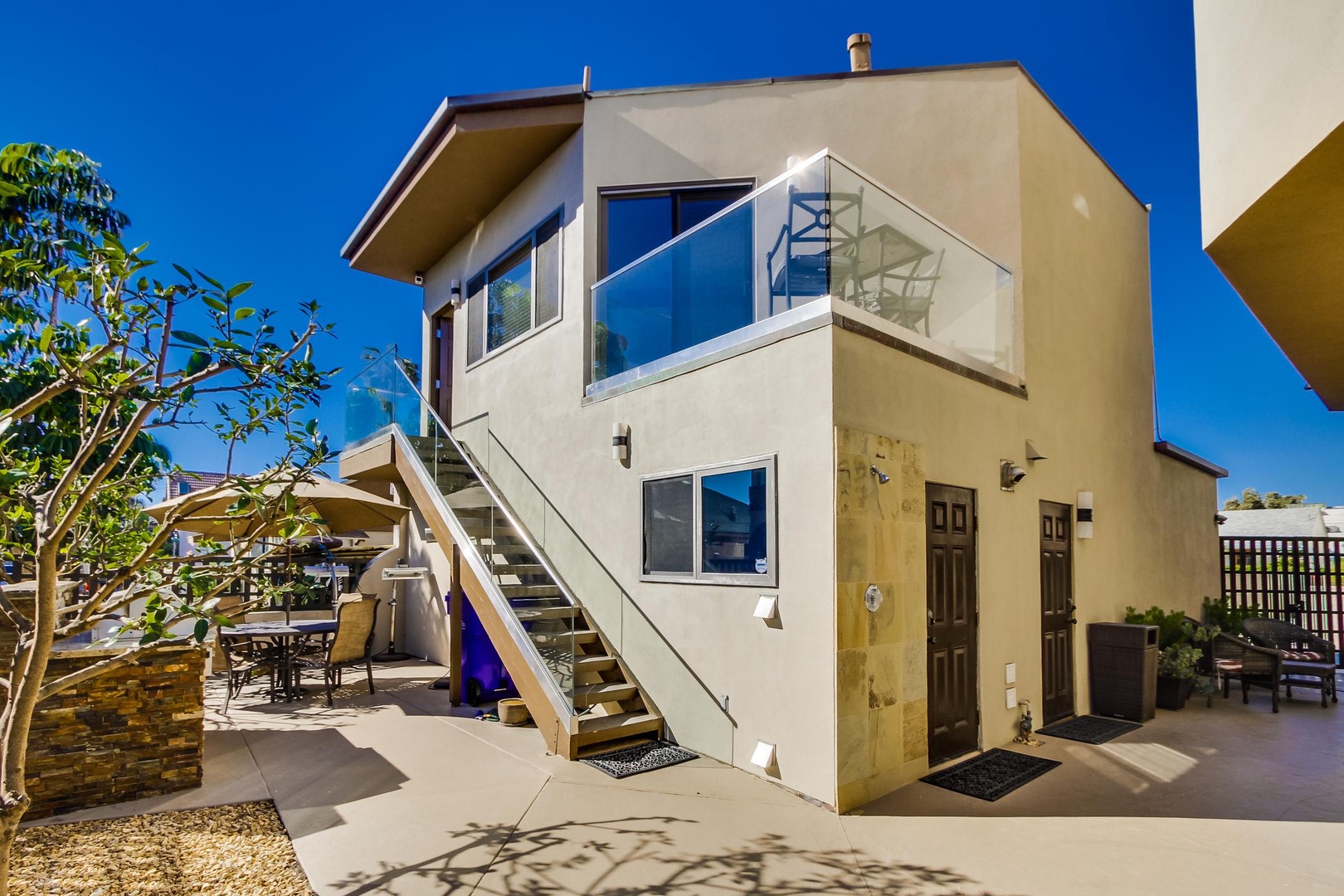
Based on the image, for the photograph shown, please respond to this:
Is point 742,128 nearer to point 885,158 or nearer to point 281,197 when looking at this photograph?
point 885,158

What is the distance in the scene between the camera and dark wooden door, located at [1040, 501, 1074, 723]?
22.6ft

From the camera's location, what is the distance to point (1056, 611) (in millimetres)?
7141

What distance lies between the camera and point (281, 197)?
3431cm

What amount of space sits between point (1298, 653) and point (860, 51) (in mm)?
8377

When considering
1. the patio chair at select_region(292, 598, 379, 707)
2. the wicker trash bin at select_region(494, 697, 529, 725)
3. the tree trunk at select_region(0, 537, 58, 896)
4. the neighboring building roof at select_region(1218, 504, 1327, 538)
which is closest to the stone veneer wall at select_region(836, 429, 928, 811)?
the wicker trash bin at select_region(494, 697, 529, 725)

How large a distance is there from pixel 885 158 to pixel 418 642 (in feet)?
29.9

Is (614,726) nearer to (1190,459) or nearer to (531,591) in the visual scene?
(531,591)

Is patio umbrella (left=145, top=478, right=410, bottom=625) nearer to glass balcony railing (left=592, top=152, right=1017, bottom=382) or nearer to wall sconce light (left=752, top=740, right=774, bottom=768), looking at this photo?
glass balcony railing (left=592, top=152, right=1017, bottom=382)

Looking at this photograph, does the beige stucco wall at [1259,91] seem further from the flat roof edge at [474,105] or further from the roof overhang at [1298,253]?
the flat roof edge at [474,105]

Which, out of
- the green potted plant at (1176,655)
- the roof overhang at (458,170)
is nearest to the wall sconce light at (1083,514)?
the green potted plant at (1176,655)

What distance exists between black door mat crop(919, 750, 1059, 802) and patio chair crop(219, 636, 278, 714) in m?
6.43

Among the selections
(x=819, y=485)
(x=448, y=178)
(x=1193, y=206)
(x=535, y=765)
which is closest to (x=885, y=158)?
(x=819, y=485)

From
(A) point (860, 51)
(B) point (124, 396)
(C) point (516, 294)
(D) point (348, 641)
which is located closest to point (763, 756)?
(B) point (124, 396)

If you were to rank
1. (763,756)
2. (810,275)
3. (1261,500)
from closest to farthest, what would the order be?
(763,756) < (810,275) < (1261,500)
